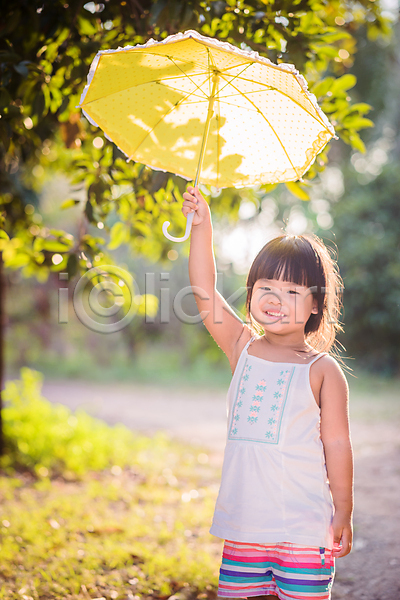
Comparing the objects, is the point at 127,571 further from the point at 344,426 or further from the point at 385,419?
the point at 385,419

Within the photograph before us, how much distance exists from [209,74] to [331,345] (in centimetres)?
112

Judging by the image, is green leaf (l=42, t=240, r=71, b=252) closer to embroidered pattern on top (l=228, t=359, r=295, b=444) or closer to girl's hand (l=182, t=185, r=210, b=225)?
girl's hand (l=182, t=185, r=210, b=225)

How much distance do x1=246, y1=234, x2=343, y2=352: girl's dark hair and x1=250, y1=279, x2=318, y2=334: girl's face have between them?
0.02m

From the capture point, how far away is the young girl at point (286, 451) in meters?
1.53

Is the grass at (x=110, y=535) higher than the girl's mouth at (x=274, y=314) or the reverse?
the reverse

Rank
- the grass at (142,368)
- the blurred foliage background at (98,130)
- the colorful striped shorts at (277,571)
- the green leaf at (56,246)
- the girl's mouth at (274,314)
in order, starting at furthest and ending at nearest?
the grass at (142,368) → the green leaf at (56,246) → the blurred foliage background at (98,130) → the girl's mouth at (274,314) → the colorful striped shorts at (277,571)

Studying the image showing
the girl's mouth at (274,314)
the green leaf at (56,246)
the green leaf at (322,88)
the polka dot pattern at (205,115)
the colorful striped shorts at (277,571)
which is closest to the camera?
the colorful striped shorts at (277,571)

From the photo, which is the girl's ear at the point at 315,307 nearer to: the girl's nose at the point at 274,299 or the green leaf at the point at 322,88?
the girl's nose at the point at 274,299

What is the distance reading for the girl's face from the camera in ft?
5.50

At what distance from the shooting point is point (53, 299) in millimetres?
16234

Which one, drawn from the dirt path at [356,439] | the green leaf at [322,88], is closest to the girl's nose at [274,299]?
the green leaf at [322,88]

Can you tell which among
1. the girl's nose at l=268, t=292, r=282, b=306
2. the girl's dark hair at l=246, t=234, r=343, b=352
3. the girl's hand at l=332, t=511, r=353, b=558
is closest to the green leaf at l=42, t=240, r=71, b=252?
the girl's dark hair at l=246, t=234, r=343, b=352

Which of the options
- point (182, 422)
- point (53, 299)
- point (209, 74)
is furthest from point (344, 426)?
point (53, 299)

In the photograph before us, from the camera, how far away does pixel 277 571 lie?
1.55m
